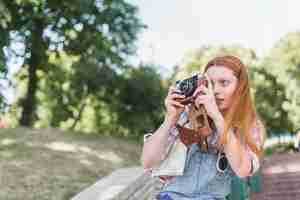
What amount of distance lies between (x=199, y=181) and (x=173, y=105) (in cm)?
36

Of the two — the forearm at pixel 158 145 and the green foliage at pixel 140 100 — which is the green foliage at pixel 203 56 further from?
the forearm at pixel 158 145

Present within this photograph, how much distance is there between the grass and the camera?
29.4 ft

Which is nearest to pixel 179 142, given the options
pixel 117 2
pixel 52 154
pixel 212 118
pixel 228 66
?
pixel 212 118

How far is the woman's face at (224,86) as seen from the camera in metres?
2.84

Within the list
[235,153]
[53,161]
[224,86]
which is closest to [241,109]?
[224,86]

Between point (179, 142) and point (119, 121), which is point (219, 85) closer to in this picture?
point (179, 142)

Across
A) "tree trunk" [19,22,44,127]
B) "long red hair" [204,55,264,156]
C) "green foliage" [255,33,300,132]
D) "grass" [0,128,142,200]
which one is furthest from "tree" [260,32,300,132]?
"long red hair" [204,55,264,156]

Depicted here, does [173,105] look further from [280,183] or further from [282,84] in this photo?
[282,84]

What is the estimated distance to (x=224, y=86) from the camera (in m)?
2.86

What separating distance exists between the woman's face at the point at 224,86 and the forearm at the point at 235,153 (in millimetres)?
141

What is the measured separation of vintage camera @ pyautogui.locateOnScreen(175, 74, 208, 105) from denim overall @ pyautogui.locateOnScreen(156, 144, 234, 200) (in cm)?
23

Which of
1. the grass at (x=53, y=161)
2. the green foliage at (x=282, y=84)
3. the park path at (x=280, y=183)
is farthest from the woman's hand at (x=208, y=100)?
the green foliage at (x=282, y=84)

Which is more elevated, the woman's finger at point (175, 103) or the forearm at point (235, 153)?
the woman's finger at point (175, 103)

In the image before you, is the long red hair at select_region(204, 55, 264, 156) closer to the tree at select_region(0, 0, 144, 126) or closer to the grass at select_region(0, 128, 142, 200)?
the grass at select_region(0, 128, 142, 200)
